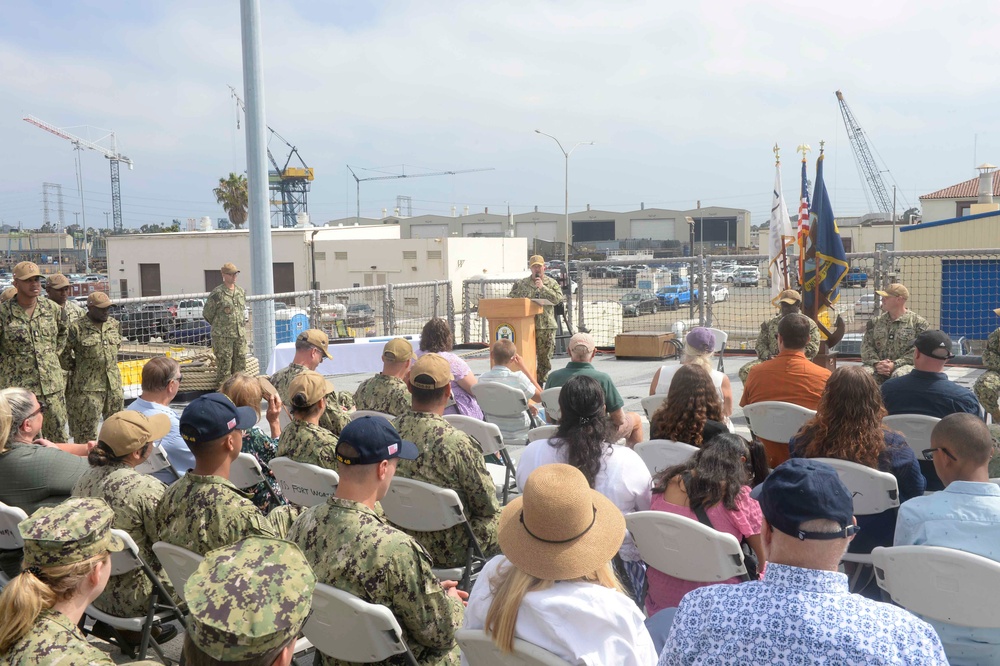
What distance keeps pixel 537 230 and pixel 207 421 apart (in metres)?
97.1

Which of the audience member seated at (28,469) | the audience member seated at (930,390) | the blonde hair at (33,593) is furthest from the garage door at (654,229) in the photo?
the blonde hair at (33,593)

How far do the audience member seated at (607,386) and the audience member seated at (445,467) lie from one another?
1.10m

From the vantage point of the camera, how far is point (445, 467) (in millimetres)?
3957

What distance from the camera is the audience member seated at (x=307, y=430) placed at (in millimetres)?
4336

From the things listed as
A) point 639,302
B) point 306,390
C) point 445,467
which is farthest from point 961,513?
point 639,302

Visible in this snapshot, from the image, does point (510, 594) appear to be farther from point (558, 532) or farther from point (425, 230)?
point (425, 230)

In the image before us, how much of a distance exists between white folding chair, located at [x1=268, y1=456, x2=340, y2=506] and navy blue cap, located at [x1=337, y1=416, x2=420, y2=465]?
1287 millimetres

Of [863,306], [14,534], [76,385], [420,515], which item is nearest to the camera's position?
[14,534]

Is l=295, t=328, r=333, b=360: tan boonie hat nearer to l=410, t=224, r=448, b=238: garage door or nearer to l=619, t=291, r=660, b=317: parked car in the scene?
l=619, t=291, r=660, b=317: parked car

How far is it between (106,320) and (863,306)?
1288cm

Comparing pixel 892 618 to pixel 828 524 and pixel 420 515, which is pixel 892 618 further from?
pixel 420 515

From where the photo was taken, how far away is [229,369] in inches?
412

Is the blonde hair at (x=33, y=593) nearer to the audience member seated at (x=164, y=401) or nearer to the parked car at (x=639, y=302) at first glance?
the audience member seated at (x=164, y=401)

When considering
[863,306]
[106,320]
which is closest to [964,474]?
[106,320]
